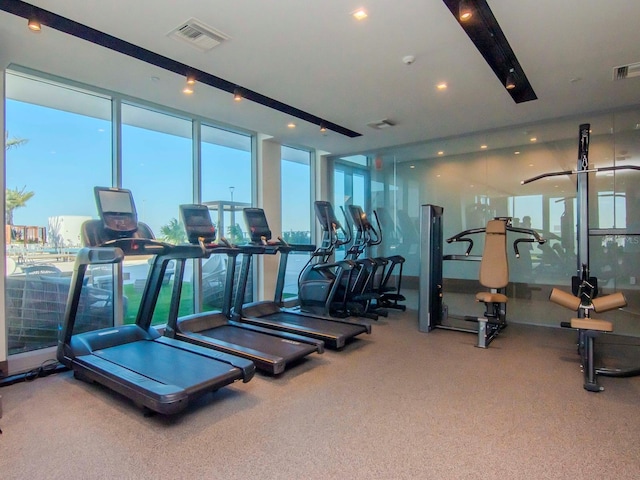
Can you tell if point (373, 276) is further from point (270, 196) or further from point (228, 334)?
point (228, 334)

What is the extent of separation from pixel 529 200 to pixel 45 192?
651 centimetres

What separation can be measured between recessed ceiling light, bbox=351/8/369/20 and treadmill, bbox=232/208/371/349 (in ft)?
9.16

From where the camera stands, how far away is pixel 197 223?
165 inches

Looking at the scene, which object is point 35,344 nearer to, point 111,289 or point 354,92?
point 111,289

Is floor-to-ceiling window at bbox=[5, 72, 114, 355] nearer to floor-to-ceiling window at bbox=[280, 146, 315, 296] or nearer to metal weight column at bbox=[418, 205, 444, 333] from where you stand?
floor-to-ceiling window at bbox=[280, 146, 315, 296]

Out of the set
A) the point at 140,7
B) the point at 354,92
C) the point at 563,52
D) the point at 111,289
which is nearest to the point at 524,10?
the point at 563,52

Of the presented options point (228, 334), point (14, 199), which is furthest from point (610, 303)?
point (14, 199)

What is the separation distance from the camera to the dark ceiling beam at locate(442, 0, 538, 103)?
271 cm

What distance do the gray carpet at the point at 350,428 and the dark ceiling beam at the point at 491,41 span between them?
9.74 ft

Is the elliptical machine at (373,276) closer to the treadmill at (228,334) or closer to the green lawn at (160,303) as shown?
the treadmill at (228,334)

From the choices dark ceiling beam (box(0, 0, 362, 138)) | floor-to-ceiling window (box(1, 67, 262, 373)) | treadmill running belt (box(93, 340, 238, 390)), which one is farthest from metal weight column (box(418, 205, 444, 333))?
floor-to-ceiling window (box(1, 67, 262, 373))

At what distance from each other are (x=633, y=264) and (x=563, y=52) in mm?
3352

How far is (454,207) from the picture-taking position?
657 centimetres

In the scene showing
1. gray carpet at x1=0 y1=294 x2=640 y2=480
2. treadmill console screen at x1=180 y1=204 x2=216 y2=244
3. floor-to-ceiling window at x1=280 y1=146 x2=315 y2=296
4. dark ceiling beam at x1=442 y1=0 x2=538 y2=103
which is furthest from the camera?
floor-to-ceiling window at x1=280 y1=146 x2=315 y2=296
